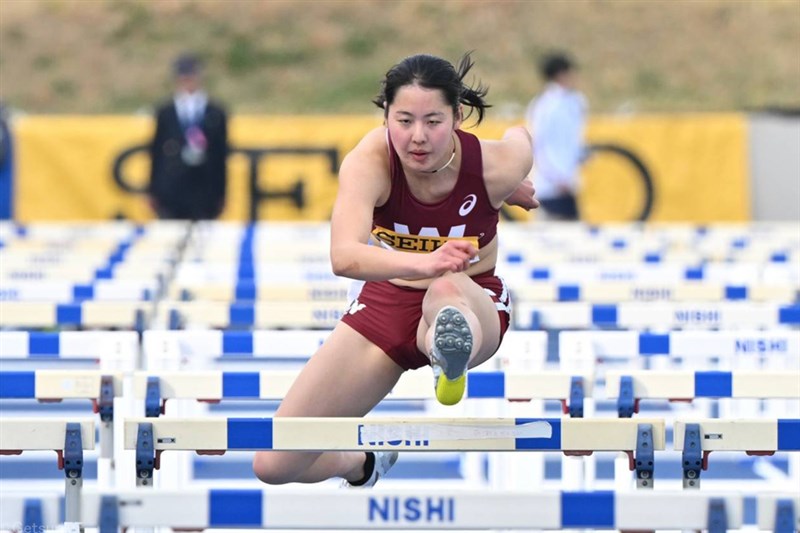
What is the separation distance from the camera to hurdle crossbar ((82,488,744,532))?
14.4 feet

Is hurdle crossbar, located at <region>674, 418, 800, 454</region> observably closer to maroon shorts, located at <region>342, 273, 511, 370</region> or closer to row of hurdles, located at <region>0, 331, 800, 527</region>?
row of hurdles, located at <region>0, 331, 800, 527</region>

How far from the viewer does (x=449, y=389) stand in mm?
5355

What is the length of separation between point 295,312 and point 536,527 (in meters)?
3.88

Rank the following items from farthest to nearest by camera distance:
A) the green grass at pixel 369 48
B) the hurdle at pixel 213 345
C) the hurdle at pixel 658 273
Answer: the green grass at pixel 369 48 → the hurdle at pixel 658 273 → the hurdle at pixel 213 345

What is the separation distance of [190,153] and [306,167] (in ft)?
10.1

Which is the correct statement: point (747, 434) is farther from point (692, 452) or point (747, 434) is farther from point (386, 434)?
point (386, 434)

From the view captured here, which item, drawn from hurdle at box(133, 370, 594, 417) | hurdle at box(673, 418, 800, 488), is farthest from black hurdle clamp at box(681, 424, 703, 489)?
hurdle at box(133, 370, 594, 417)

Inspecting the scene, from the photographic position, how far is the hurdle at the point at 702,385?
6070 mm

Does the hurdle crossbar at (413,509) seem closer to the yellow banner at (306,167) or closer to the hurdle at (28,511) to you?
the hurdle at (28,511)

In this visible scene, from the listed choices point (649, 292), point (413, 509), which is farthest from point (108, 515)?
point (649, 292)

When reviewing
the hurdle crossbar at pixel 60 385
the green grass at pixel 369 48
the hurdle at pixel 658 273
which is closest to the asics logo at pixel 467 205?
the hurdle crossbar at pixel 60 385

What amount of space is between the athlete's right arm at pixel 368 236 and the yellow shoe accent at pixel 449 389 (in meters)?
0.32

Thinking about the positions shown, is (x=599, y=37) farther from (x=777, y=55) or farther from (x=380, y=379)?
(x=380, y=379)

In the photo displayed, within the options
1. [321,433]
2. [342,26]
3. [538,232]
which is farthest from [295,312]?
[342,26]
